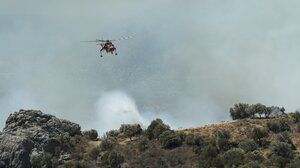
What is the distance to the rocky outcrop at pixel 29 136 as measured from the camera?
115688 mm

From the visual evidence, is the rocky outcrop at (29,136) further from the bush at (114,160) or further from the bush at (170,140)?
the bush at (170,140)

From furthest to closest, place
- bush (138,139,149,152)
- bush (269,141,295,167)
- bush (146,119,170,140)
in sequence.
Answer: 1. bush (146,119,170,140)
2. bush (138,139,149,152)
3. bush (269,141,295,167)

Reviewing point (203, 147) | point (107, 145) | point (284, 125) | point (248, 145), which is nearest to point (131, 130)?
point (107, 145)

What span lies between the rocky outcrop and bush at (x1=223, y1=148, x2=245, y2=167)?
126 feet

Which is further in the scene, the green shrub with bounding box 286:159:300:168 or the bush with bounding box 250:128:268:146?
the bush with bounding box 250:128:268:146

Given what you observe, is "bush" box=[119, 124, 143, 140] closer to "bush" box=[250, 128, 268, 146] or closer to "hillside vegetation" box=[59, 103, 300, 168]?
"hillside vegetation" box=[59, 103, 300, 168]

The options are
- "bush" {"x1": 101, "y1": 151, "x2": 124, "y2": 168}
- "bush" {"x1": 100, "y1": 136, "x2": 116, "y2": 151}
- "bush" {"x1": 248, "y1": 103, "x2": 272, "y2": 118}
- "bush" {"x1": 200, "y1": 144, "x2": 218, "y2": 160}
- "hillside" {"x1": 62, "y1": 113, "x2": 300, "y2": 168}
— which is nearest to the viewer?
"hillside" {"x1": 62, "y1": 113, "x2": 300, "y2": 168}

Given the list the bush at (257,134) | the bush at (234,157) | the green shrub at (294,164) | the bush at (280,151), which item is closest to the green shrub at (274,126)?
the bush at (257,134)

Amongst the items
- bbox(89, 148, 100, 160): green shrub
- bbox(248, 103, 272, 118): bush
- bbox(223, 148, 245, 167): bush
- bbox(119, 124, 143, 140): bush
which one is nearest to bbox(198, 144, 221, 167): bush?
bbox(223, 148, 245, 167): bush

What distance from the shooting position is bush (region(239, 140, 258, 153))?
108688 mm

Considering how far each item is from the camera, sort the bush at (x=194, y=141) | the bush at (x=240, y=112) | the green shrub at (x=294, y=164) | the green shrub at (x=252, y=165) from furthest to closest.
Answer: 1. the bush at (x=240, y=112)
2. the bush at (x=194, y=141)
3. the green shrub at (x=252, y=165)
4. the green shrub at (x=294, y=164)

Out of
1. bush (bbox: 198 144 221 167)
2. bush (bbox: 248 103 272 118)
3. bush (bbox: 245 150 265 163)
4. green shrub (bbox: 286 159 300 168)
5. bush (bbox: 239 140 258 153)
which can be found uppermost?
bush (bbox: 248 103 272 118)

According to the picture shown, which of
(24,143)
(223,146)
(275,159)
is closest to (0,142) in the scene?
(24,143)

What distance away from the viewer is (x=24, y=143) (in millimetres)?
117688
